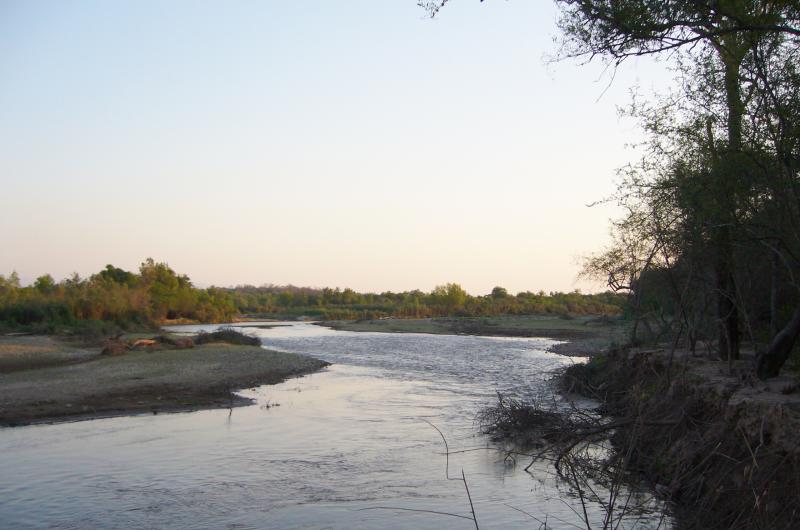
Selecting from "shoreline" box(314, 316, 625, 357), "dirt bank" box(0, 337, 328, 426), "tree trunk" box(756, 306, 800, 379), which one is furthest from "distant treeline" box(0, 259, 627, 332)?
"dirt bank" box(0, 337, 328, 426)

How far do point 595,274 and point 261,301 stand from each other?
129229mm

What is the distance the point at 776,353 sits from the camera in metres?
11.2

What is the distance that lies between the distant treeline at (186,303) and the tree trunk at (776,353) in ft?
24.2

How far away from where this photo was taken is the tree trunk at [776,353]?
1071cm

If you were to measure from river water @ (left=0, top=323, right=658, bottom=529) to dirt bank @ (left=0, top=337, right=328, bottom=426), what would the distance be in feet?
4.85

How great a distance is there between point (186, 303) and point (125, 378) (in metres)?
67.7

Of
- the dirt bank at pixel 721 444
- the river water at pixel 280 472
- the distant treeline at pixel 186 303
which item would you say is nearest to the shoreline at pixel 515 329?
the distant treeline at pixel 186 303

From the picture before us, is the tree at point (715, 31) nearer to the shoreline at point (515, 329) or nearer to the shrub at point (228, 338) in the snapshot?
the shrub at point (228, 338)

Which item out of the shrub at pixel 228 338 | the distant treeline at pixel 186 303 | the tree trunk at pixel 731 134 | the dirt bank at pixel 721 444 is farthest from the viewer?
the distant treeline at pixel 186 303

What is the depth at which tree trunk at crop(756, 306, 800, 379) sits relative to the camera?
1071 cm

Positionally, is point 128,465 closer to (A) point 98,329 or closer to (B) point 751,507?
(B) point 751,507

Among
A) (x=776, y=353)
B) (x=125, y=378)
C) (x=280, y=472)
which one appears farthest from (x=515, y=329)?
(x=776, y=353)

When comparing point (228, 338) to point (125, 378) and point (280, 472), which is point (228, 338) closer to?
point (125, 378)

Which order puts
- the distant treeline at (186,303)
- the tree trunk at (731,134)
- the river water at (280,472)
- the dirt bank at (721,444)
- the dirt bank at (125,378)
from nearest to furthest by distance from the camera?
the dirt bank at (721,444) → the river water at (280,472) → the tree trunk at (731,134) → the dirt bank at (125,378) → the distant treeline at (186,303)
